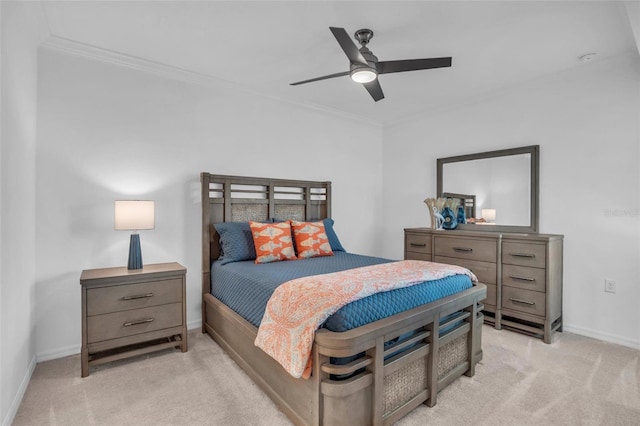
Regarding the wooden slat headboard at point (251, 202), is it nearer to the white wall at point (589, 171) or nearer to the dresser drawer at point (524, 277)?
the dresser drawer at point (524, 277)

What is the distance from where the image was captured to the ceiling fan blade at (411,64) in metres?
2.24

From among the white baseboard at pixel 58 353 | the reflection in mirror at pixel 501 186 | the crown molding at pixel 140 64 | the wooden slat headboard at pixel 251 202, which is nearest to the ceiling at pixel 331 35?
the crown molding at pixel 140 64

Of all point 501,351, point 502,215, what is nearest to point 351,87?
point 502,215

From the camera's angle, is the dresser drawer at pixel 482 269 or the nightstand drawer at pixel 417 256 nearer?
the dresser drawer at pixel 482 269

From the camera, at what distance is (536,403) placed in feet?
6.47

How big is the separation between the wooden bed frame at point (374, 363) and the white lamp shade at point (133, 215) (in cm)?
89

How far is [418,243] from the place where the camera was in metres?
3.91

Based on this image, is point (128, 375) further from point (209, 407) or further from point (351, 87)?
point (351, 87)

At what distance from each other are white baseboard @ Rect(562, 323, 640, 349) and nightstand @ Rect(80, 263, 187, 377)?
140 inches

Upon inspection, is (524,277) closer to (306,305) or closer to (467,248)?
(467,248)

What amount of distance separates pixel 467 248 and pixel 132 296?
124 inches

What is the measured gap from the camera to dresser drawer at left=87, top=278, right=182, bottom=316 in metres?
2.34

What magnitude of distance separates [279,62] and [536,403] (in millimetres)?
3192

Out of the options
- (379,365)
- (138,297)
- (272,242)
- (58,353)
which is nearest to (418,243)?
(272,242)
